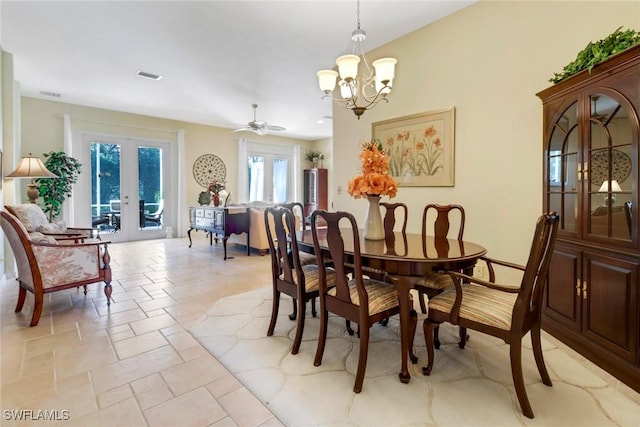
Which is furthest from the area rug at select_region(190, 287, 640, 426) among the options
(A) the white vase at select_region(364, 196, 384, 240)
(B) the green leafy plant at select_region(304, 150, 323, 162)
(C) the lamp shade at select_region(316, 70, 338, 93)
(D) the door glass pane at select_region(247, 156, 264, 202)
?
(B) the green leafy plant at select_region(304, 150, 323, 162)

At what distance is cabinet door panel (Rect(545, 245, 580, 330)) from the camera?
2080 mm

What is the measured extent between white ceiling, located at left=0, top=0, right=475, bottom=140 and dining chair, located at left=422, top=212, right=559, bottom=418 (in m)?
2.54

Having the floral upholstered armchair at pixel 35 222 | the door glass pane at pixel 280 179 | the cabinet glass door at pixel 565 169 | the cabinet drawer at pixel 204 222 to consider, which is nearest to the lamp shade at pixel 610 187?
the cabinet glass door at pixel 565 169

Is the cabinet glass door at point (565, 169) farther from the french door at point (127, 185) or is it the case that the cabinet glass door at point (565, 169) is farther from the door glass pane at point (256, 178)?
the door glass pane at point (256, 178)

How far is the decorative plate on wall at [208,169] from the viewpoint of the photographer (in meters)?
7.54

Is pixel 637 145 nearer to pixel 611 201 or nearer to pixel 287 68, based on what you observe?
pixel 611 201

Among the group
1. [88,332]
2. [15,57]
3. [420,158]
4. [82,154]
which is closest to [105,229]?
[82,154]

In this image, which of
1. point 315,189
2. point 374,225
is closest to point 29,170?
point 374,225

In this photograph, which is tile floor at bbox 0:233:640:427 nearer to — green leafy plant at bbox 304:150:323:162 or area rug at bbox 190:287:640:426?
area rug at bbox 190:287:640:426

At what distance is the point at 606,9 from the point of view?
7.13ft

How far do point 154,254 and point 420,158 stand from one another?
15.5 ft

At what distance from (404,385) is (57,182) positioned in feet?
21.4

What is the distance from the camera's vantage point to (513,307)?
1.58 m

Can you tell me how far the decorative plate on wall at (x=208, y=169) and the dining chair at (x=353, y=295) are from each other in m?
6.38
